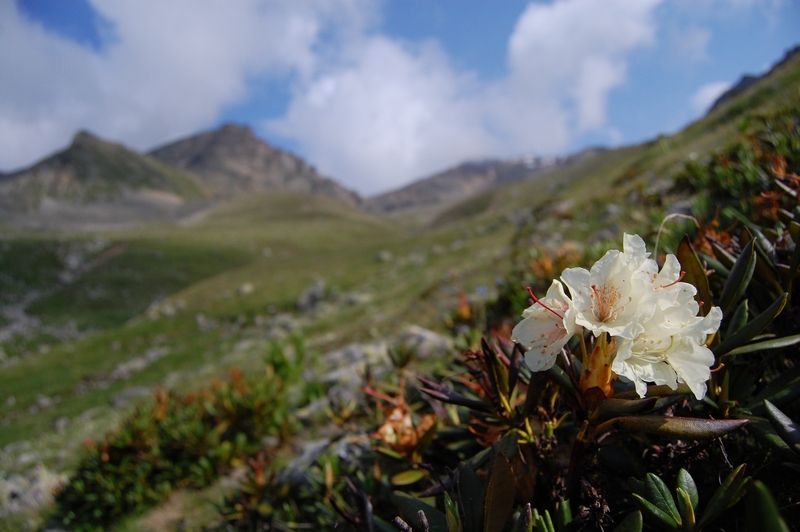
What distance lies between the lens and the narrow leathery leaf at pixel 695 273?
154cm

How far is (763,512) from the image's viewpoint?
0.85 metres

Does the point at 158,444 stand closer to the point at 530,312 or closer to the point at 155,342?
the point at 530,312

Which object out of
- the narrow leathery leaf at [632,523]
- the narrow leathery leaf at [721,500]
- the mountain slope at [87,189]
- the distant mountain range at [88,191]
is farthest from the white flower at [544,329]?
the mountain slope at [87,189]

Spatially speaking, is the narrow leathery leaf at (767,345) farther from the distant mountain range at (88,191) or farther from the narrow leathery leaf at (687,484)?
the distant mountain range at (88,191)

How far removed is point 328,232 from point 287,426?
63.6 metres

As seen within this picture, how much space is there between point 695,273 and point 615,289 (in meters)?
0.60

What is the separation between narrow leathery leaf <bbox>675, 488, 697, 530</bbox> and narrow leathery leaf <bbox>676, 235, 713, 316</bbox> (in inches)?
27.3

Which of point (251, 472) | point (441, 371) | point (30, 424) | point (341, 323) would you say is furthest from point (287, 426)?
point (30, 424)

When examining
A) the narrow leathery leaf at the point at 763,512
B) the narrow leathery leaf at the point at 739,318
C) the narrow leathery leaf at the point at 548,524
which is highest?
the narrow leathery leaf at the point at 739,318

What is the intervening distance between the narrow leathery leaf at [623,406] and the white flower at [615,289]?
0.77 feet

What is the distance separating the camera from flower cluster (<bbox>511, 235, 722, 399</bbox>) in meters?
1.13

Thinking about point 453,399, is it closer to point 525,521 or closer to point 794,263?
point 525,521

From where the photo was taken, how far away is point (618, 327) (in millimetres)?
1147

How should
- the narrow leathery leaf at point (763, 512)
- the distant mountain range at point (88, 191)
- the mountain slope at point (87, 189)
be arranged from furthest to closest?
1. the mountain slope at point (87, 189)
2. the distant mountain range at point (88, 191)
3. the narrow leathery leaf at point (763, 512)
